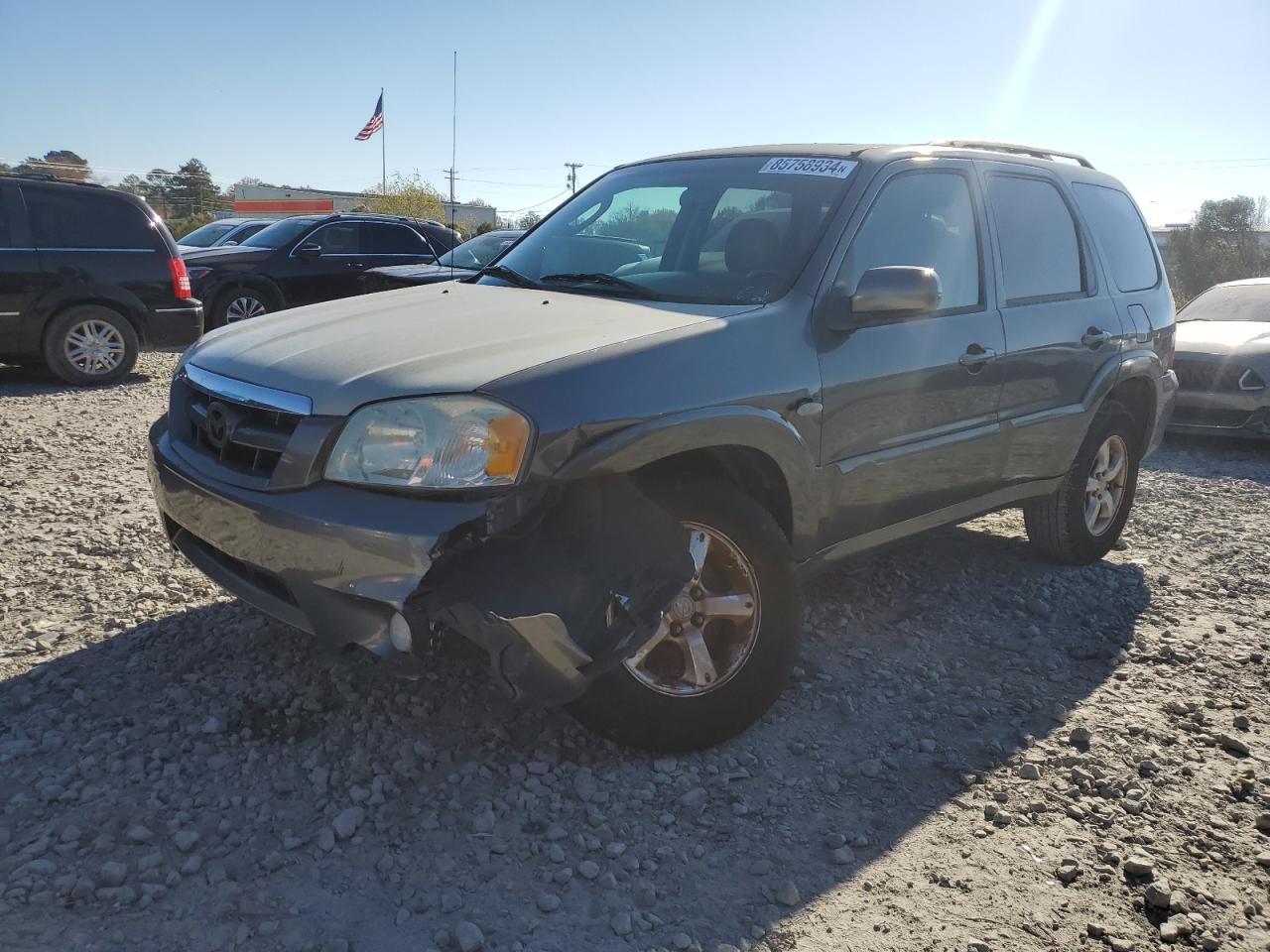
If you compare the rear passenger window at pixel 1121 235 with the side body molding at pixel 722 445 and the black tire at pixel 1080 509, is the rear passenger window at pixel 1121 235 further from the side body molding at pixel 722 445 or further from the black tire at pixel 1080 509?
the side body molding at pixel 722 445

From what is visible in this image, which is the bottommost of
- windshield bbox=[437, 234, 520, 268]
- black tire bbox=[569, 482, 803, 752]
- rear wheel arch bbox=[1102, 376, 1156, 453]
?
black tire bbox=[569, 482, 803, 752]

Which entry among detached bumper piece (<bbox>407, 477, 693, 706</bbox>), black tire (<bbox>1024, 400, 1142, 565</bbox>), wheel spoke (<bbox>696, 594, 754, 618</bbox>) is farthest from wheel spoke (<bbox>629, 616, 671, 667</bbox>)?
black tire (<bbox>1024, 400, 1142, 565</bbox>)

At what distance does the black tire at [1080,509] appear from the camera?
4.74 m

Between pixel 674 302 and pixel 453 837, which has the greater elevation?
pixel 674 302

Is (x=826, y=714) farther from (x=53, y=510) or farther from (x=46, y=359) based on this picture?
(x=46, y=359)

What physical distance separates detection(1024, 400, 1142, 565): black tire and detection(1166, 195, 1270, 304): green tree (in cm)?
2959

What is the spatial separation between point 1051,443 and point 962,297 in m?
0.92

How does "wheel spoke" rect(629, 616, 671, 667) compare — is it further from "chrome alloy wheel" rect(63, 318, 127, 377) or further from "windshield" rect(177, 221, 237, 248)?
"windshield" rect(177, 221, 237, 248)

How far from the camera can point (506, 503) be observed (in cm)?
251

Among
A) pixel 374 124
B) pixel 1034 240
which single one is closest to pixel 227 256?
pixel 1034 240

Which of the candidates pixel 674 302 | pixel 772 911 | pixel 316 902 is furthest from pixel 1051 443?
pixel 316 902

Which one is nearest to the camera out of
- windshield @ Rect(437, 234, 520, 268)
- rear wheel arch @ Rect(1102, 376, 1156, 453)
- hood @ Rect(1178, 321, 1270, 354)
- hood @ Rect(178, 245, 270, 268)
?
rear wheel arch @ Rect(1102, 376, 1156, 453)

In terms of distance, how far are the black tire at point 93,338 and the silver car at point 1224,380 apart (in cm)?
919

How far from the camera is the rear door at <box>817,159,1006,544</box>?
10.8 feet
